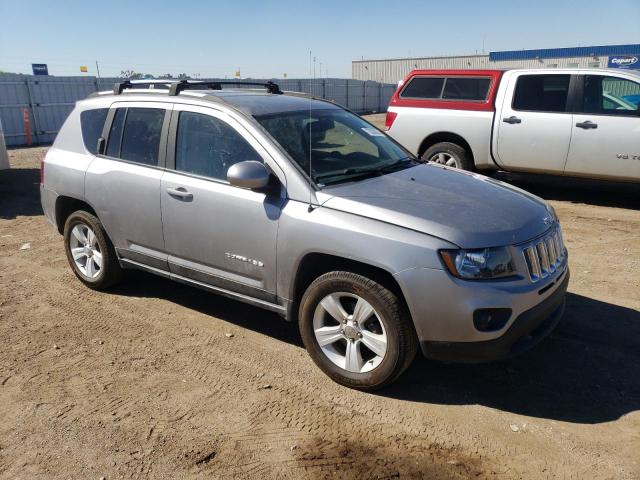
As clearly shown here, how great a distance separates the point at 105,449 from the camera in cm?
306

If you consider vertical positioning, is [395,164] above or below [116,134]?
below

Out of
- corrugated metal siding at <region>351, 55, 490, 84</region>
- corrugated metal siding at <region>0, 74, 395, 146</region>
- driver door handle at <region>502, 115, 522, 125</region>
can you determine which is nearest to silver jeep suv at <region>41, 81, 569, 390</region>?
driver door handle at <region>502, 115, 522, 125</region>

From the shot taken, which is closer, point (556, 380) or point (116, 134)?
point (556, 380)

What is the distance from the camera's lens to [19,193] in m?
9.88

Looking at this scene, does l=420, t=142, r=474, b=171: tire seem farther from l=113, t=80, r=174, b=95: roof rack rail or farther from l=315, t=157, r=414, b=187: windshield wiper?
l=113, t=80, r=174, b=95: roof rack rail

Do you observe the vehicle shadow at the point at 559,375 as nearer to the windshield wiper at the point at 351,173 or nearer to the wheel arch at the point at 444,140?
the windshield wiper at the point at 351,173

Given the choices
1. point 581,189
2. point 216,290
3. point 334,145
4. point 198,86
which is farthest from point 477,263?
point 581,189

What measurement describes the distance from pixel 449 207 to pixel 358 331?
0.95m

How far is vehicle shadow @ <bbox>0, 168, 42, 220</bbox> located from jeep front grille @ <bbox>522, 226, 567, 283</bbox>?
7537 mm

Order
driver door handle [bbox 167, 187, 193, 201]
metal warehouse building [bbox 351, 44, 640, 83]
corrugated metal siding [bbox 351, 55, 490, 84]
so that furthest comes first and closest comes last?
corrugated metal siding [bbox 351, 55, 490, 84] < metal warehouse building [bbox 351, 44, 640, 83] < driver door handle [bbox 167, 187, 193, 201]

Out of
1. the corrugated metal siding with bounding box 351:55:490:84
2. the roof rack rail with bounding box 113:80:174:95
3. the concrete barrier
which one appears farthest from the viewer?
the corrugated metal siding with bounding box 351:55:490:84

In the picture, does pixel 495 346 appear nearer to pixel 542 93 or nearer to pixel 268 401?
pixel 268 401

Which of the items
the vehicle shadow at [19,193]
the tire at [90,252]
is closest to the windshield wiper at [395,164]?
the tire at [90,252]

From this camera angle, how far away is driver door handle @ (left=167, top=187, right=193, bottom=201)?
162 inches
